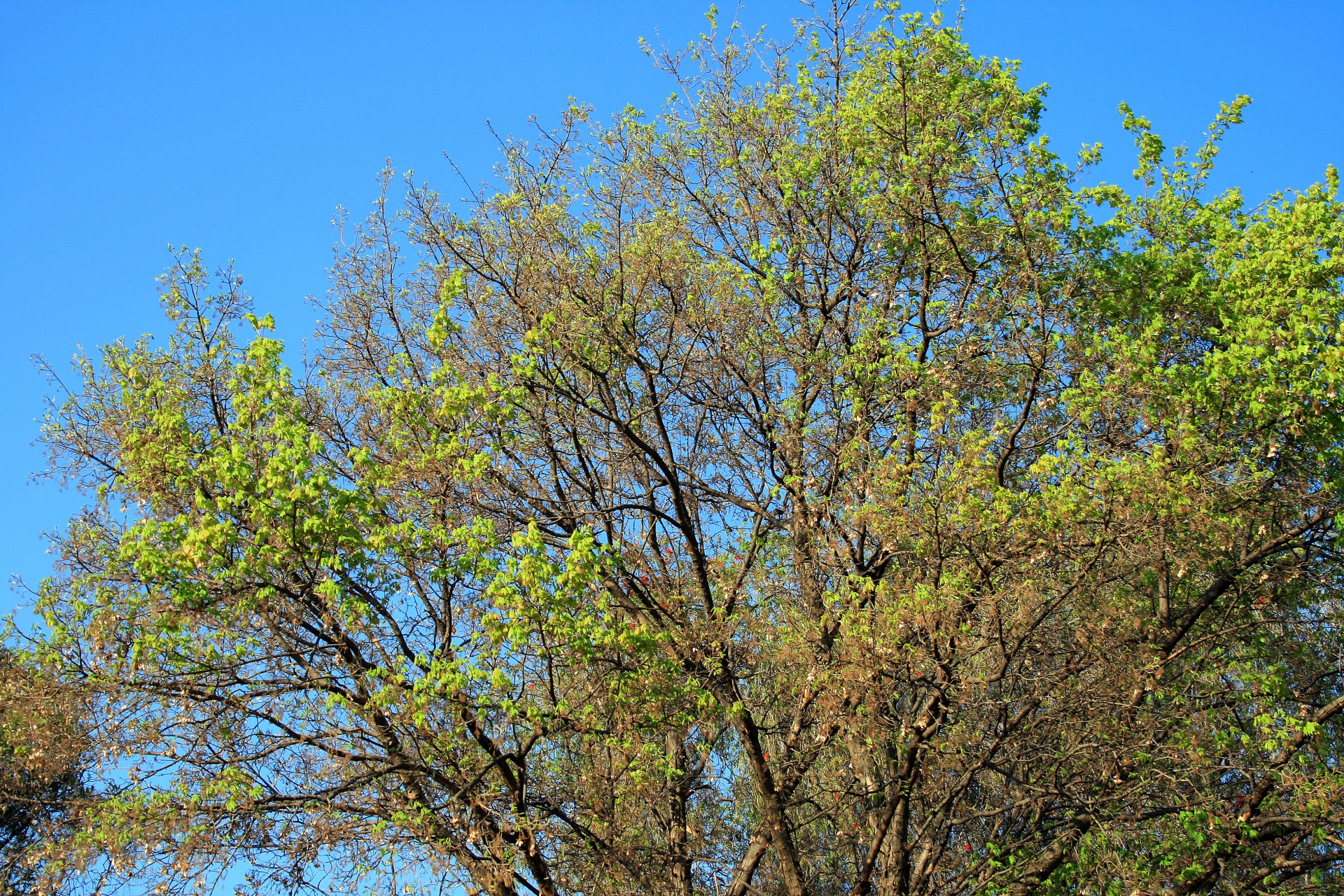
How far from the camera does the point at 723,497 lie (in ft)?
45.6

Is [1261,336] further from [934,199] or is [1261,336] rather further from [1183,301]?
[934,199]

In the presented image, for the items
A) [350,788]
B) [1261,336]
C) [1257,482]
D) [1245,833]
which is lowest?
[1245,833]

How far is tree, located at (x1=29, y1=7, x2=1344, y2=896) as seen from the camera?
934 centimetres

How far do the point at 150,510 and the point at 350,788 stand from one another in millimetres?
3121

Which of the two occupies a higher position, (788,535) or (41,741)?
(788,535)

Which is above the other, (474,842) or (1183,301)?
(1183,301)

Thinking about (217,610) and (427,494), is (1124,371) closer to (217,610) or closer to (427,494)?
(427,494)

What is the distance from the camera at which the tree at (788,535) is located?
9344 millimetres

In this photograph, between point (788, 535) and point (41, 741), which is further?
point (788, 535)

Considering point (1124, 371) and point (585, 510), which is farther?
point (585, 510)

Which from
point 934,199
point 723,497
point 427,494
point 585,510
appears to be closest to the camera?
point 427,494

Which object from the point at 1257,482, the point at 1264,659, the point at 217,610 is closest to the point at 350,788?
the point at 217,610

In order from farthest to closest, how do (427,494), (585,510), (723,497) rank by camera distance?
(723,497), (585,510), (427,494)

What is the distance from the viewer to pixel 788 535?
13.5 m
